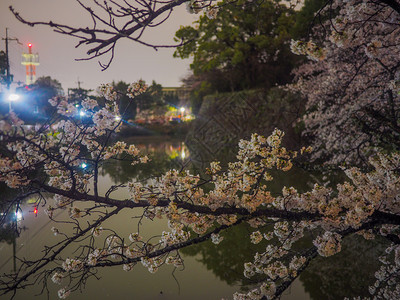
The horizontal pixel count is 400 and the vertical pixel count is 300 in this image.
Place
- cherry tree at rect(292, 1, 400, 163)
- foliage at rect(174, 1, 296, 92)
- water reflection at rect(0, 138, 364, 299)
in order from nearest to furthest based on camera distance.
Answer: cherry tree at rect(292, 1, 400, 163), water reflection at rect(0, 138, 364, 299), foliage at rect(174, 1, 296, 92)

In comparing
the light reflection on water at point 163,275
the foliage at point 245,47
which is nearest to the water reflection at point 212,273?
the light reflection on water at point 163,275

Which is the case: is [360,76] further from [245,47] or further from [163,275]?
[245,47]

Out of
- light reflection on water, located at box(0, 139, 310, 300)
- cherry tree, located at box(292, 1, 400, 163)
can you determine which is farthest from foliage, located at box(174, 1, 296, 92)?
light reflection on water, located at box(0, 139, 310, 300)

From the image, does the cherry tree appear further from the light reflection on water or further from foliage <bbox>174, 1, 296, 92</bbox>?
foliage <bbox>174, 1, 296, 92</bbox>

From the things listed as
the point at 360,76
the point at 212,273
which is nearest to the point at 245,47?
the point at 360,76

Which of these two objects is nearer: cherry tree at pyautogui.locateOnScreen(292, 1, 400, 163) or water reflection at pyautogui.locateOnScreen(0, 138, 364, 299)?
cherry tree at pyautogui.locateOnScreen(292, 1, 400, 163)

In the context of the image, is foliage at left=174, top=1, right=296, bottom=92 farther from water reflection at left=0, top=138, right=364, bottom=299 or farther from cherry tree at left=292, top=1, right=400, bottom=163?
water reflection at left=0, top=138, right=364, bottom=299

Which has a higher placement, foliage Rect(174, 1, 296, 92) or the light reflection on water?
foliage Rect(174, 1, 296, 92)

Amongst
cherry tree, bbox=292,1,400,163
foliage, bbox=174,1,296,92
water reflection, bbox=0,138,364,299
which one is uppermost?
foliage, bbox=174,1,296,92

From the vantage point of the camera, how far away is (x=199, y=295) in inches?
157

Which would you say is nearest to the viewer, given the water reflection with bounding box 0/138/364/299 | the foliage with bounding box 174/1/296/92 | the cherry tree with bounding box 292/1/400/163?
the cherry tree with bounding box 292/1/400/163

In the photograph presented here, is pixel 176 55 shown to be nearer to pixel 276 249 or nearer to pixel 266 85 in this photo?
pixel 266 85

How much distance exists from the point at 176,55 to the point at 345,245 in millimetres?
21492

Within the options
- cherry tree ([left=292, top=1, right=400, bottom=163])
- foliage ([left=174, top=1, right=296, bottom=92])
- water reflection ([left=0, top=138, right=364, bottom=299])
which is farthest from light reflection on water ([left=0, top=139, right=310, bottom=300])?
foliage ([left=174, top=1, right=296, bottom=92])
